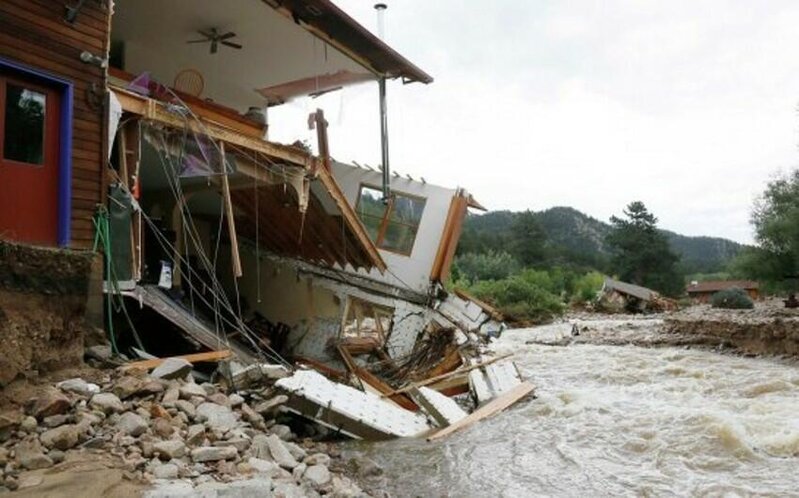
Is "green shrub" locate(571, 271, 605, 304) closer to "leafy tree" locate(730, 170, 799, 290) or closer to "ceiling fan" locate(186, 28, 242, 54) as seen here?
"leafy tree" locate(730, 170, 799, 290)

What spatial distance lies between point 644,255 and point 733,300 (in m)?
27.1

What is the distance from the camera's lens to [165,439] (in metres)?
5.66

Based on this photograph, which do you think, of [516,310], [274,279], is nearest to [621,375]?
[274,279]

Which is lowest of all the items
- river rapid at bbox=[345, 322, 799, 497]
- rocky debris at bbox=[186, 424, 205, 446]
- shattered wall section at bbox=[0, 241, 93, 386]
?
river rapid at bbox=[345, 322, 799, 497]

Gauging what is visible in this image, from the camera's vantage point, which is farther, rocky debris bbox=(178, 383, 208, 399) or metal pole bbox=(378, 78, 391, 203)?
metal pole bbox=(378, 78, 391, 203)

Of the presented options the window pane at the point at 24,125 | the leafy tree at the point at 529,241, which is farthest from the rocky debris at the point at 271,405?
the leafy tree at the point at 529,241

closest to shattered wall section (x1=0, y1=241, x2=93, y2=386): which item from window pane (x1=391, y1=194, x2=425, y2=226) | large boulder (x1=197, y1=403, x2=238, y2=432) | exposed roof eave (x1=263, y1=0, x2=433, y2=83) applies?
large boulder (x1=197, y1=403, x2=238, y2=432)

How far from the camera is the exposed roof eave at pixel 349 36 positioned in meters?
11.6

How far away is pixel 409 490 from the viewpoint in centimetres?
700

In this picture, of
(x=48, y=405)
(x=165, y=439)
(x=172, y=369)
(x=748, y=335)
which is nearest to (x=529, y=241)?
(x=748, y=335)

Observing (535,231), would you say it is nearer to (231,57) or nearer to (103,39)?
(231,57)

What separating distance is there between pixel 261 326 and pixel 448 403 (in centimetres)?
533

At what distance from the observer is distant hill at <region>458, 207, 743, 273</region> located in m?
90.0

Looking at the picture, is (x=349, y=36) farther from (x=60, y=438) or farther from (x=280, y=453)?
(x=60, y=438)
